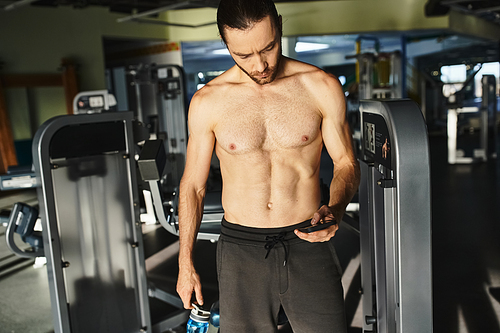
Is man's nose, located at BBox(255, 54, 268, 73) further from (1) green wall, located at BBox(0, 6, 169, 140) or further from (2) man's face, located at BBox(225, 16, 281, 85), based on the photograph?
(1) green wall, located at BBox(0, 6, 169, 140)

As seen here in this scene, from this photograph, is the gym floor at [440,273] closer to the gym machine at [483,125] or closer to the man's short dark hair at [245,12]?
the man's short dark hair at [245,12]

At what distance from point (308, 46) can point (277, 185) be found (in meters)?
8.83

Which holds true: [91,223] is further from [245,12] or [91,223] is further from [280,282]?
[245,12]

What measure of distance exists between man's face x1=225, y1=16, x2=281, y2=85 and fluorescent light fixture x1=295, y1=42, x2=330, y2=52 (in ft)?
28.0

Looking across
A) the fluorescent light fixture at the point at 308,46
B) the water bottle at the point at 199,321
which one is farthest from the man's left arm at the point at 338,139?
the fluorescent light fixture at the point at 308,46

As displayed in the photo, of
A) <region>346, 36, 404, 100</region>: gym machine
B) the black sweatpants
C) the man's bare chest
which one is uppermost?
<region>346, 36, 404, 100</region>: gym machine

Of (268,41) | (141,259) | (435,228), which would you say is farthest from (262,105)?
(435,228)

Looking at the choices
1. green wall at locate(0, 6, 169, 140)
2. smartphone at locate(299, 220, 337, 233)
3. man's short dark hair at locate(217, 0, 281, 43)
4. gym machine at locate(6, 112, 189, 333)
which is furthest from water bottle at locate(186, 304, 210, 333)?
green wall at locate(0, 6, 169, 140)

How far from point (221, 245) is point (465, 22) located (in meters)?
10.7

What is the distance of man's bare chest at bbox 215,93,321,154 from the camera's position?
1262mm

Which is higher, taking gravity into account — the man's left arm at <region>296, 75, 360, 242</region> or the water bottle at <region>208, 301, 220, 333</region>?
the man's left arm at <region>296, 75, 360, 242</region>

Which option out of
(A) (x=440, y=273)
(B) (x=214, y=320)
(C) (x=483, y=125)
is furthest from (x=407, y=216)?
(C) (x=483, y=125)

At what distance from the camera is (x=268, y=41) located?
1.15 m

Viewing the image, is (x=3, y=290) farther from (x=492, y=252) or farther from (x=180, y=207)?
(x=492, y=252)
